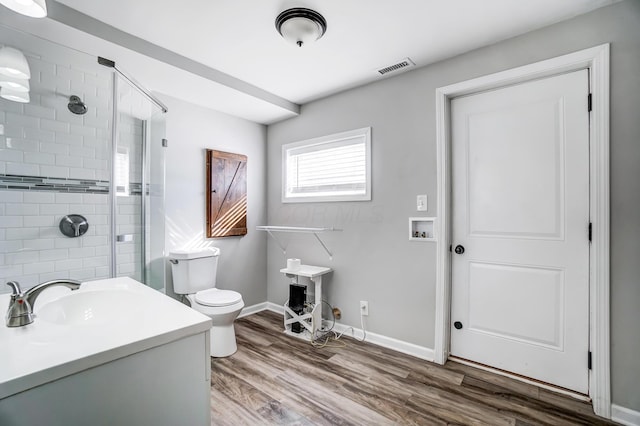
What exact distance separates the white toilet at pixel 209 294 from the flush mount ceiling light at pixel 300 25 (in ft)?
6.22

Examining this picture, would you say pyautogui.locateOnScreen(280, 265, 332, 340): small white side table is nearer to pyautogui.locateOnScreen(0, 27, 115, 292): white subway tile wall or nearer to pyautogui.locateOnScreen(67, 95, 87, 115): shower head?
pyautogui.locateOnScreen(0, 27, 115, 292): white subway tile wall

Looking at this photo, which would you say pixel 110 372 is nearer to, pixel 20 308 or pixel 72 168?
pixel 20 308

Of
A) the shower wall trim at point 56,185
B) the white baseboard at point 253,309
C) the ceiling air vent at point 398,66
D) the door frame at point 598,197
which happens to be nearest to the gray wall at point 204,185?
the white baseboard at point 253,309

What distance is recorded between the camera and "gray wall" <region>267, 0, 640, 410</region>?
1.65m

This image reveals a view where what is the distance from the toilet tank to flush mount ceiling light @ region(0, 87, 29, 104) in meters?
1.42

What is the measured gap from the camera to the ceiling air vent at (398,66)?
2289mm

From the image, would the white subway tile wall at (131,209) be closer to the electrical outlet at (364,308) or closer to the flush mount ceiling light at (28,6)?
the flush mount ceiling light at (28,6)

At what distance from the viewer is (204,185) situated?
3.02 m

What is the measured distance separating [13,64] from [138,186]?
0.96m

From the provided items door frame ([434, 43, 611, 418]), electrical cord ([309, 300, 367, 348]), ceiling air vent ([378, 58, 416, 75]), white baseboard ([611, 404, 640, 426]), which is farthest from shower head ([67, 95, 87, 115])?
white baseboard ([611, 404, 640, 426])

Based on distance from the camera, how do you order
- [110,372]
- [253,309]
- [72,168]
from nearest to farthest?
[110,372] → [72,168] → [253,309]

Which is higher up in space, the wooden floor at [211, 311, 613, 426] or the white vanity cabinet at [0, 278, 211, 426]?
the white vanity cabinet at [0, 278, 211, 426]

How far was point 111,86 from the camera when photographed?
1978 mm

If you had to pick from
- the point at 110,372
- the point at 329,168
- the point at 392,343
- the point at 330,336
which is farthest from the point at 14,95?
the point at 392,343
